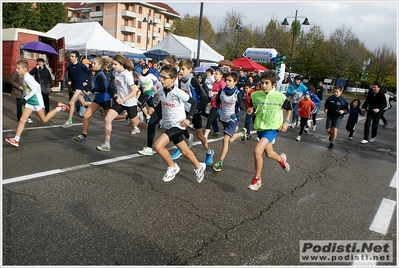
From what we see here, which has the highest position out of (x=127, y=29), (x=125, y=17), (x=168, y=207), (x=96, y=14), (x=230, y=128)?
(x=96, y=14)

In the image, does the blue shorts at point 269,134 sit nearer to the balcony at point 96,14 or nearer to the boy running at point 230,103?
the boy running at point 230,103

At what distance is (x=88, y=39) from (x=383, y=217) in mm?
18569

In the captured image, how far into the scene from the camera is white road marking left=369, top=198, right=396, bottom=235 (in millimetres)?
3987

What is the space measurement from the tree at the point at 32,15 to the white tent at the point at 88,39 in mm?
7361

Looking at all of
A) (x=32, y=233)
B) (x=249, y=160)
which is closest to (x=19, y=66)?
(x=32, y=233)

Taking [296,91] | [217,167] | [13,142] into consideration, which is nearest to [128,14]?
[296,91]

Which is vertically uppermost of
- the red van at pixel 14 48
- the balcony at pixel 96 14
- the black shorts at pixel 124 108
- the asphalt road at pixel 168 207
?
the balcony at pixel 96 14

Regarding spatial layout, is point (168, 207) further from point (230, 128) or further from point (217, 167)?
point (230, 128)

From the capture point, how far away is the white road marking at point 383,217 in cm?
399

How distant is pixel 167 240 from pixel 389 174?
522 centimetres

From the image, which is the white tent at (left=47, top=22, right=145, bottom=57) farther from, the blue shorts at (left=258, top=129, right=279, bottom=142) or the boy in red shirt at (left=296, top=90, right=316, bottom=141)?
the blue shorts at (left=258, top=129, right=279, bottom=142)

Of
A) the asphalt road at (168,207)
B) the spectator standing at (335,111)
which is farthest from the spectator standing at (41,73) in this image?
the spectator standing at (335,111)

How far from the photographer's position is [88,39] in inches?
768

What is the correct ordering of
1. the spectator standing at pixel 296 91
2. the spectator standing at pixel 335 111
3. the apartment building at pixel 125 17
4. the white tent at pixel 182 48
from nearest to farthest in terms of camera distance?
the spectator standing at pixel 335 111 < the spectator standing at pixel 296 91 < the white tent at pixel 182 48 < the apartment building at pixel 125 17
